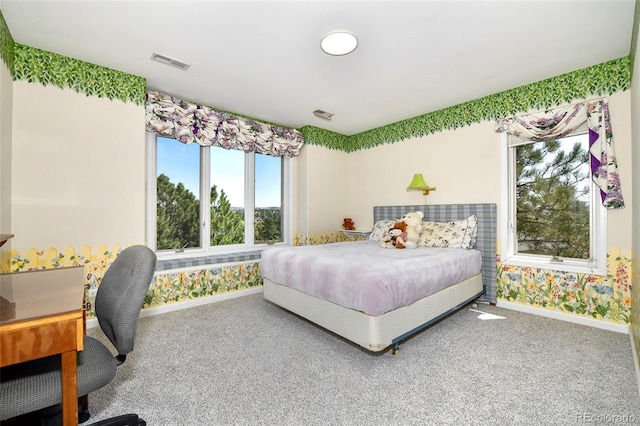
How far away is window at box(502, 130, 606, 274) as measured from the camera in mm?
2809

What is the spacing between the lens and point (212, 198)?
3807 millimetres

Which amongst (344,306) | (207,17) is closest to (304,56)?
(207,17)

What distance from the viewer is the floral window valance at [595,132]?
253 cm

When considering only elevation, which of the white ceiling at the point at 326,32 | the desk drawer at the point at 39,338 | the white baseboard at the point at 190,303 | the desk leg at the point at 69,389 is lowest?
the white baseboard at the point at 190,303

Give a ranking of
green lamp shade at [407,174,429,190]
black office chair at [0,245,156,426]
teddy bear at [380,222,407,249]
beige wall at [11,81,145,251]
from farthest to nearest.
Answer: green lamp shade at [407,174,429,190] → teddy bear at [380,222,407,249] → beige wall at [11,81,145,251] → black office chair at [0,245,156,426]

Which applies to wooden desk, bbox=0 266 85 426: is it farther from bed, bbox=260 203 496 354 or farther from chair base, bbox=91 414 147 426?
bed, bbox=260 203 496 354

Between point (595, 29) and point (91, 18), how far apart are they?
375 cm

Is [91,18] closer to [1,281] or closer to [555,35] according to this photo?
[1,281]

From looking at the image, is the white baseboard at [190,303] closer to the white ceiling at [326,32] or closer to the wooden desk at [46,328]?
the wooden desk at [46,328]

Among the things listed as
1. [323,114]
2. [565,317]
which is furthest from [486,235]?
[323,114]

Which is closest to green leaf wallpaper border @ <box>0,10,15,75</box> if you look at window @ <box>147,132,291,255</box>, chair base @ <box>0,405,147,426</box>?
window @ <box>147,132,291,255</box>

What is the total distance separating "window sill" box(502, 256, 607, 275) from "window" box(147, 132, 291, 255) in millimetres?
3064

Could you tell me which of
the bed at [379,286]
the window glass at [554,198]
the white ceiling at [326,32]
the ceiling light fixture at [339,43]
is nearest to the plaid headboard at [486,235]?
the bed at [379,286]

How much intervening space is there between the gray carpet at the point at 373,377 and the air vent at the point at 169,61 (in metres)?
2.49
